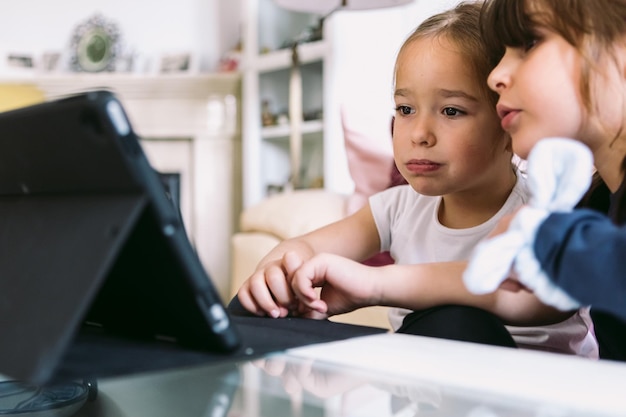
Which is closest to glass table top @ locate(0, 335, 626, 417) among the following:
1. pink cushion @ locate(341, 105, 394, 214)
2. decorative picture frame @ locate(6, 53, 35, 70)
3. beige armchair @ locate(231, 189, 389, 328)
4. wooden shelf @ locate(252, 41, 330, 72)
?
pink cushion @ locate(341, 105, 394, 214)

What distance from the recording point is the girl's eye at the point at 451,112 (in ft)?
3.21

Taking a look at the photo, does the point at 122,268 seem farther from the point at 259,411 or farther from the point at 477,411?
the point at 477,411

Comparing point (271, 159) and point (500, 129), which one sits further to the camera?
point (271, 159)

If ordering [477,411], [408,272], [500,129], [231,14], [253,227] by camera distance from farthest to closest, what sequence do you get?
[231,14]
[253,227]
[500,129]
[408,272]
[477,411]

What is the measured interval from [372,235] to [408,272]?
1.23ft

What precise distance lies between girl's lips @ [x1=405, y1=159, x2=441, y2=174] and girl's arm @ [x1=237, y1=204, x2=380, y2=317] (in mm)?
154

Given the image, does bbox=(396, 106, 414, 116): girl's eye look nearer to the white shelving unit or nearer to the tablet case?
the tablet case

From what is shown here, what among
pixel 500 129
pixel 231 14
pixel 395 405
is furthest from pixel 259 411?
pixel 231 14

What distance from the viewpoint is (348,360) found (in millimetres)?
521

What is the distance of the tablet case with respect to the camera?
43 centimetres

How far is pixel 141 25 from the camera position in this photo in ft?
14.9

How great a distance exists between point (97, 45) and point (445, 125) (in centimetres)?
390

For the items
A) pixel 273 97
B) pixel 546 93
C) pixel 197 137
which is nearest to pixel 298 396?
pixel 546 93

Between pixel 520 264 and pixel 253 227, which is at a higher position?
pixel 520 264
